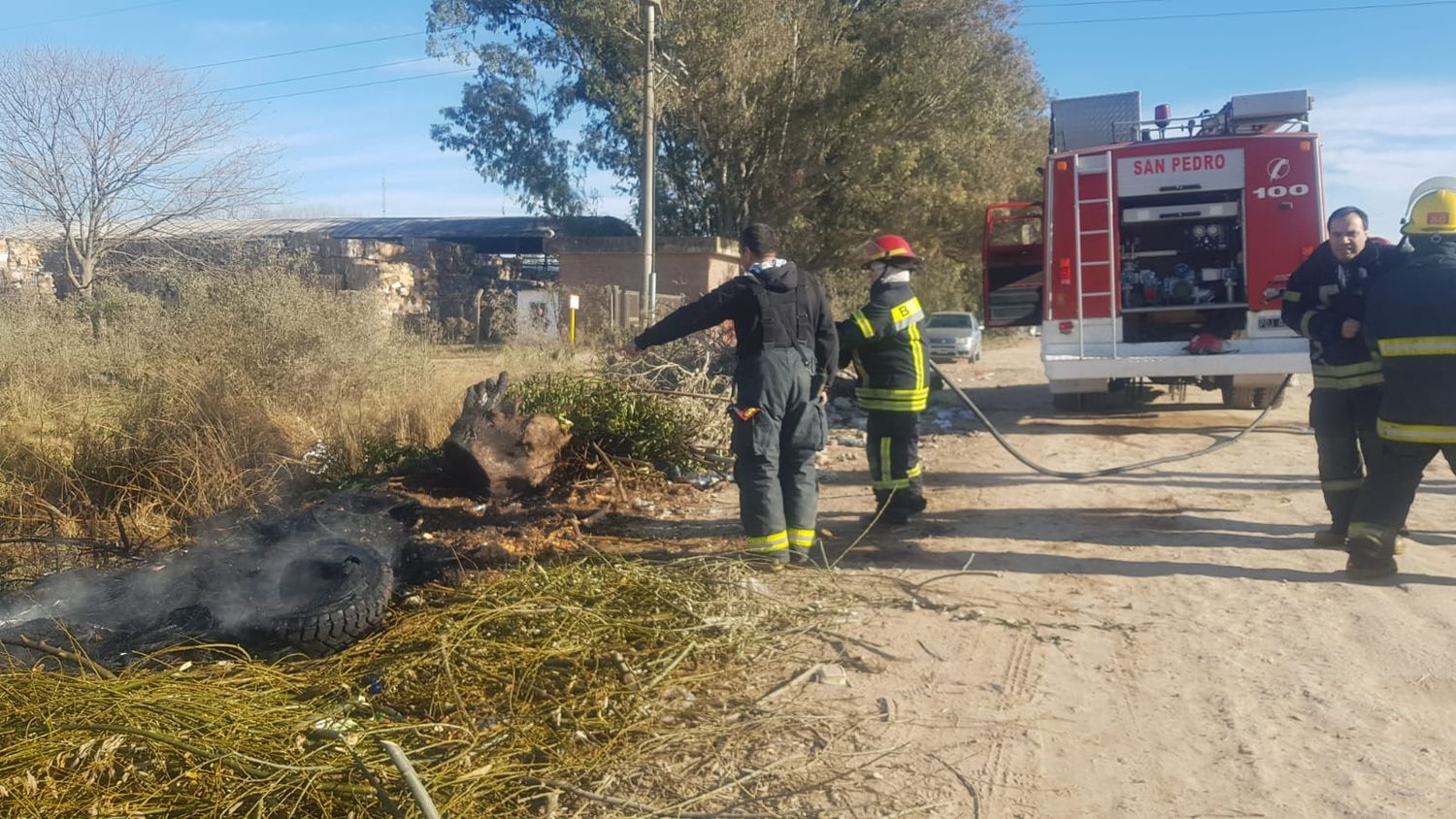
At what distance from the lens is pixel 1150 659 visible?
391 centimetres

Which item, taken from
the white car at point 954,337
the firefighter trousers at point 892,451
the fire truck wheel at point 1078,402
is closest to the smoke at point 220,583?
the firefighter trousers at point 892,451

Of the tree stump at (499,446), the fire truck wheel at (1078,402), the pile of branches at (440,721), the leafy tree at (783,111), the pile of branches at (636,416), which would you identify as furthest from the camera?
the leafy tree at (783,111)

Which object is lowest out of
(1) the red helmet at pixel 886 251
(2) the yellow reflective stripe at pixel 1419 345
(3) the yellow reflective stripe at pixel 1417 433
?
(3) the yellow reflective stripe at pixel 1417 433

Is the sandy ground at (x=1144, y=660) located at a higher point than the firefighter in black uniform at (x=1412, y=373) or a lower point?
lower

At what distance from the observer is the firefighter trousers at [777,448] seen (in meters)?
5.02

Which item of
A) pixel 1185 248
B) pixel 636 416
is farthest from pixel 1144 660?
pixel 1185 248

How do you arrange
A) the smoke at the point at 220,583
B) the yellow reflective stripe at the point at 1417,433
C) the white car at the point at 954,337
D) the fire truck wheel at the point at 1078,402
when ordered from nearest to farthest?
the smoke at the point at 220,583 → the yellow reflective stripe at the point at 1417,433 → the fire truck wheel at the point at 1078,402 → the white car at the point at 954,337

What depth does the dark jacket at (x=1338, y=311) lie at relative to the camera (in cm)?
536

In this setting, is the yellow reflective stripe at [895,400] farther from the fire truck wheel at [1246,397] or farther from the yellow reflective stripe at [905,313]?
the fire truck wheel at [1246,397]

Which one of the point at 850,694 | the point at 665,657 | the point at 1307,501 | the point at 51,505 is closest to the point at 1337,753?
the point at 850,694

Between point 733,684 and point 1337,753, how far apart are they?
6.30ft

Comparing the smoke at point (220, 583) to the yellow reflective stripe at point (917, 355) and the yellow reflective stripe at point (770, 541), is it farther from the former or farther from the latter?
the yellow reflective stripe at point (917, 355)

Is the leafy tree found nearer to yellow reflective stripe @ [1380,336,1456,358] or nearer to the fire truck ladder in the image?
the fire truck ladder

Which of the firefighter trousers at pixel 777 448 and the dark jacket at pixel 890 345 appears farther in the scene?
the dark jacket at pixel 890 345
